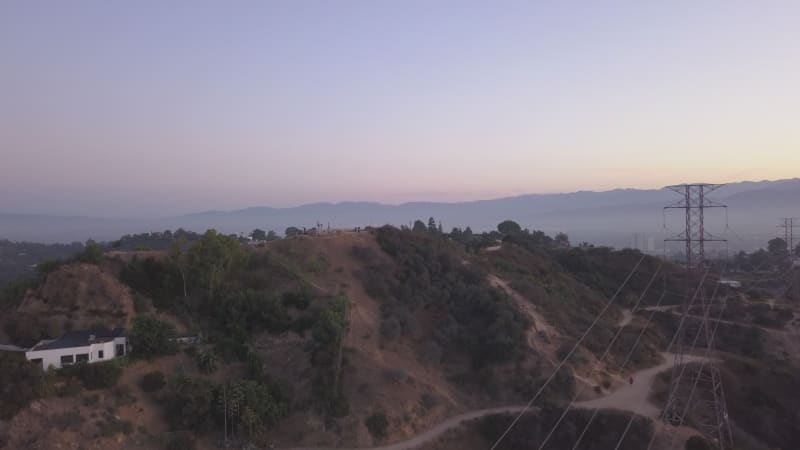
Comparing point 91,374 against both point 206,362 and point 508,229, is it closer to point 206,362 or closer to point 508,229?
Result: point 206,362

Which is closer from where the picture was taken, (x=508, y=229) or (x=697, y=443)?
(x=697, y=443)

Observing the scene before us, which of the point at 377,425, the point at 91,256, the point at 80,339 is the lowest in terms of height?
the point at 377,425

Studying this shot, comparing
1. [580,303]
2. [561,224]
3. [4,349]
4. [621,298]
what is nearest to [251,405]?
[4,349]

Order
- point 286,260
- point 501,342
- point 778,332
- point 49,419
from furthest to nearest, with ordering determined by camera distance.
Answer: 1. point 778,332
2. point 286,260
3. point 501,342
4. point 49,419

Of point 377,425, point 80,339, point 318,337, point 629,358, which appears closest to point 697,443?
point 629,358

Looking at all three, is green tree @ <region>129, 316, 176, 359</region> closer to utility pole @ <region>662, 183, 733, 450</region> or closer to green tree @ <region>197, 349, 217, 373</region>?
green tree @ <region>197, 349, 217, 373</region>

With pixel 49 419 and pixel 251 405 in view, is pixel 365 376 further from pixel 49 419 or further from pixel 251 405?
pixel 49 419

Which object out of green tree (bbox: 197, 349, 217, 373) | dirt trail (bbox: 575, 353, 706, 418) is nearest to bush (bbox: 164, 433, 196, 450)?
green tree (bbox: 197, 349, 217, 373)

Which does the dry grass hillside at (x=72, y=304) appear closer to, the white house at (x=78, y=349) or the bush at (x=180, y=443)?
the white house at (x=78, y=349)
